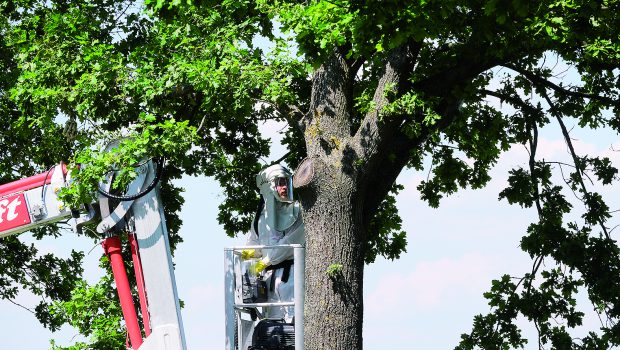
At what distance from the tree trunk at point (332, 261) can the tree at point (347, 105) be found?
0.02 metres

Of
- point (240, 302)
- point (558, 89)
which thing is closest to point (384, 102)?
point (240, 302)

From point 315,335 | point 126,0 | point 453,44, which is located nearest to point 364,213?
point 315,335

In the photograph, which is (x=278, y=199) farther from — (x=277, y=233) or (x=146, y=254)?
(x=146, y=254)

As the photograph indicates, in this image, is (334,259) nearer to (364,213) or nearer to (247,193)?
(364,213)

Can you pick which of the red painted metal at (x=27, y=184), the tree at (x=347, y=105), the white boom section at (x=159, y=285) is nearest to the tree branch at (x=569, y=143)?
the tree at (x=347, y=105)

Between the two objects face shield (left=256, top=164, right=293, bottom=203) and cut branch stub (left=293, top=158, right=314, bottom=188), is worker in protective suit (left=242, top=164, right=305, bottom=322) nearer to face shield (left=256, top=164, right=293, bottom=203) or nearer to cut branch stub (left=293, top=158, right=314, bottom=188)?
face shield (left=256, top=164, right=293, bottom=203)

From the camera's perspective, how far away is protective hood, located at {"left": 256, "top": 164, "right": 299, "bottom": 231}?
14.2 meters

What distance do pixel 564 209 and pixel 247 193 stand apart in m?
5.26

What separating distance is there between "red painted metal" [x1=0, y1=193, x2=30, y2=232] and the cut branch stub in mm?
3434

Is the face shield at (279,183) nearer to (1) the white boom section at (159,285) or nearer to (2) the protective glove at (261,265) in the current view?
(2) the protective glove at (261,265)

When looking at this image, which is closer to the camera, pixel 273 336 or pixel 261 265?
pixel 273 336

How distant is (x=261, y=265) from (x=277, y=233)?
0.54 m

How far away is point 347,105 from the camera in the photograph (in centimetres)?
1397

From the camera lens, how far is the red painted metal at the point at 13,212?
14.0 m
